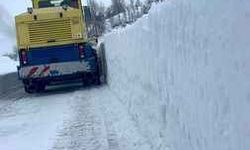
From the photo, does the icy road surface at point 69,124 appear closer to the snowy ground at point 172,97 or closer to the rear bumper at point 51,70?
the snowy ground at point 172,97

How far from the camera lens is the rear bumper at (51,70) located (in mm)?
22719

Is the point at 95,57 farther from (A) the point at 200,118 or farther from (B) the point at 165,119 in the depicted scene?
(A) the point at 200,118

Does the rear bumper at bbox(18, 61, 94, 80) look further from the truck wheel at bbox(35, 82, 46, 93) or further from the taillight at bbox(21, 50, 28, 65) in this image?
the truck wheel at bbox(35, 82, 46, 93)

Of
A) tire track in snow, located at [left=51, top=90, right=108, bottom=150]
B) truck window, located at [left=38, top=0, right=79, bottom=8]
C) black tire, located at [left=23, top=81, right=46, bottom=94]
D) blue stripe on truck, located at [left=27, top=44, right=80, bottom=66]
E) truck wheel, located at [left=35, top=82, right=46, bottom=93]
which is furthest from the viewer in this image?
truck window, located at [left=38, top=0, right=79, bottom=8]

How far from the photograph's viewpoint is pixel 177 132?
7082mm

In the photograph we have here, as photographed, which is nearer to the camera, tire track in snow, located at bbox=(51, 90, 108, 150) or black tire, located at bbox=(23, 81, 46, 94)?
tire track in snow, located at bbox=(51, 90, 108, 150)

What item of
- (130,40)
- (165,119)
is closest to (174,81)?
(165,119)

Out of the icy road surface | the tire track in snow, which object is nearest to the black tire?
the icy road surface

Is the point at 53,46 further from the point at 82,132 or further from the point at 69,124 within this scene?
the point at 82,132

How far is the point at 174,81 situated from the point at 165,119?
104cm

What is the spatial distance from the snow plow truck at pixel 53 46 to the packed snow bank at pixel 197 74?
12.7 metres

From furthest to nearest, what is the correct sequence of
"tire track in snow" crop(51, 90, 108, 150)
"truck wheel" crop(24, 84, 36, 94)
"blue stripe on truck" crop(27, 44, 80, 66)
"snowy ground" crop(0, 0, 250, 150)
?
1. "truck wheel" crop(24, 84, 36, 94)
2. "blue stripe on truck" crop(27, 44, 80, 66)
3. "tire track in snow" crop(51, 90, 108, 150)
4. "snowy ground" crop(0, 0, 250, 150)

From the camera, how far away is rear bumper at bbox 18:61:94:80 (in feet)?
74.5

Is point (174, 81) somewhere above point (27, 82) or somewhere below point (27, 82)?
above
